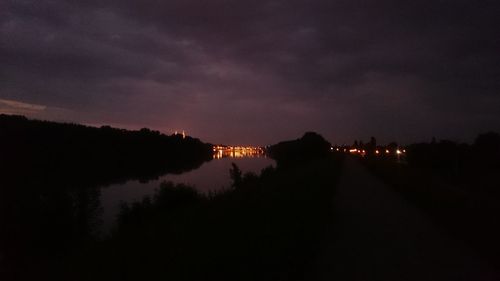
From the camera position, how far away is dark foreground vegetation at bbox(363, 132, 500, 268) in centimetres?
1099

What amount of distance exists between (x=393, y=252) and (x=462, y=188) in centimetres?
1827

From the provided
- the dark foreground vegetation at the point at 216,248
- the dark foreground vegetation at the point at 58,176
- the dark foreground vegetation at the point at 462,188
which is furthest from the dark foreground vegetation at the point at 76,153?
the dark foreground vegetation at the point at 216,248

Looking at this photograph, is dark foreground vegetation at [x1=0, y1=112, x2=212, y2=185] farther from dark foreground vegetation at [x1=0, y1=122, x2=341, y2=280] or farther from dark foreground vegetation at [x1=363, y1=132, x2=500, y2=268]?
dark foreground vegetation at [x1=0, y1=122, x2=341, y2=280]

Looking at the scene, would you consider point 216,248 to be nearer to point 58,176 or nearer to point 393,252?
Answer: point 393,252

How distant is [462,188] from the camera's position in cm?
2444

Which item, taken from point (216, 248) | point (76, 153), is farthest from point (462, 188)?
point (76, 153)

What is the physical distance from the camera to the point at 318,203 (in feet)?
39.9

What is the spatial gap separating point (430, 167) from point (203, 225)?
35519 mm

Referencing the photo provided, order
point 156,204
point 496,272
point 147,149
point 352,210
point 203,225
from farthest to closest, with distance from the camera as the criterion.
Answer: point 147,149
point 156,204
point 352,210
point 203,225
point 496,272

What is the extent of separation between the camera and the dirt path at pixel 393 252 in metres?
7.32

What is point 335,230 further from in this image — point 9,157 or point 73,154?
point 73,154

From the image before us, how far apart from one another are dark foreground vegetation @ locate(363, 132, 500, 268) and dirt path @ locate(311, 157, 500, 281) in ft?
1.93

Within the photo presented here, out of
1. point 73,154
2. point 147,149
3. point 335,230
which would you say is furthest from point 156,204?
point 147,149

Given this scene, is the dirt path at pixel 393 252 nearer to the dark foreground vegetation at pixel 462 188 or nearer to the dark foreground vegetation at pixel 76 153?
the dark foreground vegetation at pixel 462 188
